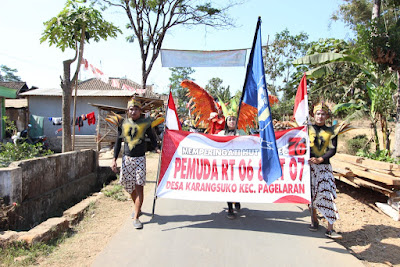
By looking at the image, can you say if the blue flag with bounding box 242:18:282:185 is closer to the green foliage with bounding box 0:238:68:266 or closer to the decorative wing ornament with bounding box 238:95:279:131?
the decorative wing ornament with bounding box 238:95:279:131

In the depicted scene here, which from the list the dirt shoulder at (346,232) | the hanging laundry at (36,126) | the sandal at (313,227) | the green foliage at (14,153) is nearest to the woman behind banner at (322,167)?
the sandal at (313,227)

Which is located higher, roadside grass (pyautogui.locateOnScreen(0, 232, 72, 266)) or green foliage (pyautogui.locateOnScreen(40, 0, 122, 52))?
green foliage (pyautogui.locateOnScreen(40, 0, 122, 52))

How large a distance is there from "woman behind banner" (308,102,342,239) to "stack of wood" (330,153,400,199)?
1.98 meters

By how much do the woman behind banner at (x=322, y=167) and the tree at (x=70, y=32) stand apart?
557cm

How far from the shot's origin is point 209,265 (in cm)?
320

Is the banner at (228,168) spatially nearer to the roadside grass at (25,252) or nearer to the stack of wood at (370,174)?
the roadside grass at (25,252)

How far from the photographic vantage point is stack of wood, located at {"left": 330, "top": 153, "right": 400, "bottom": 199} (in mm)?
5488

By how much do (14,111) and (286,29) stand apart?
70.2 ft

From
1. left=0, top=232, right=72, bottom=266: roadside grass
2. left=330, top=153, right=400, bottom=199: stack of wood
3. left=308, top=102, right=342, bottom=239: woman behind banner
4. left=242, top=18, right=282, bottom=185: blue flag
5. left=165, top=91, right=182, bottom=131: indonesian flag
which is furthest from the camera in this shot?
left=330, top=153, right=400, bottom=199: stack of wood

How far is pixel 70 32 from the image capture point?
23.2 ft

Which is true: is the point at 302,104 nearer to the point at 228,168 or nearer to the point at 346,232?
the point at 228,168

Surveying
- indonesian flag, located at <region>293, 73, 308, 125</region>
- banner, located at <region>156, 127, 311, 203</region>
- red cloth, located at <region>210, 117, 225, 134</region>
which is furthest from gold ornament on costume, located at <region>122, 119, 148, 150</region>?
indonesian flag, located at <region>293, 73, 308, 125</region>

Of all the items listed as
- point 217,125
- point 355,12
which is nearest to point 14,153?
point 217,125

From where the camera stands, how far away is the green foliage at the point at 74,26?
6.77 meters
